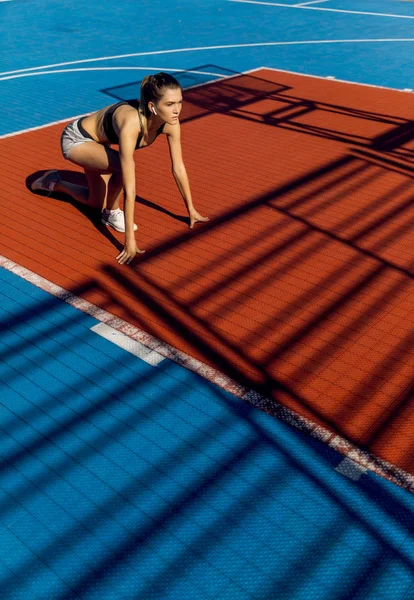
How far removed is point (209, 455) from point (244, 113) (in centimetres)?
811

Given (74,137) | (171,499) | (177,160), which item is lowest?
(171,499)

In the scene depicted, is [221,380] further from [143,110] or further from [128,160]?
[143,110]

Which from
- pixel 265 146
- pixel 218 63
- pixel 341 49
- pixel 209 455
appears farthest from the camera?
pixel 341 49

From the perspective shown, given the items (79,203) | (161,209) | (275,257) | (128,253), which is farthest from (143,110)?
(79,203)

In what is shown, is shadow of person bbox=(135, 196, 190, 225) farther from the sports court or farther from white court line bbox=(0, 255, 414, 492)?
white court line bbox=(0, 255, 414, 492)

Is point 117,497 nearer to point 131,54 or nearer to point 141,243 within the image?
point 141,243

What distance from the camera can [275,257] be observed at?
6.77m

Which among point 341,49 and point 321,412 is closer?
point 321,412

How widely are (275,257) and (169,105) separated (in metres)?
1.86

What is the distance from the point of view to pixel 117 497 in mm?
4129

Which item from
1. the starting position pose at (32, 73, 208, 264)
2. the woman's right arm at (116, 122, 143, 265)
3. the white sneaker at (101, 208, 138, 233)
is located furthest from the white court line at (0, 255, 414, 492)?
the white sneaker at (101, 208, 138, 233)

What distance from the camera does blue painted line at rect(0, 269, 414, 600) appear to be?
3.67 m

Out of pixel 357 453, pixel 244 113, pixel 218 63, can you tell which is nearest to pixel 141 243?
pixel 357 453

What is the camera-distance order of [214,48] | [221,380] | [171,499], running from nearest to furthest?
[171,499], [221,380], [214,48]
